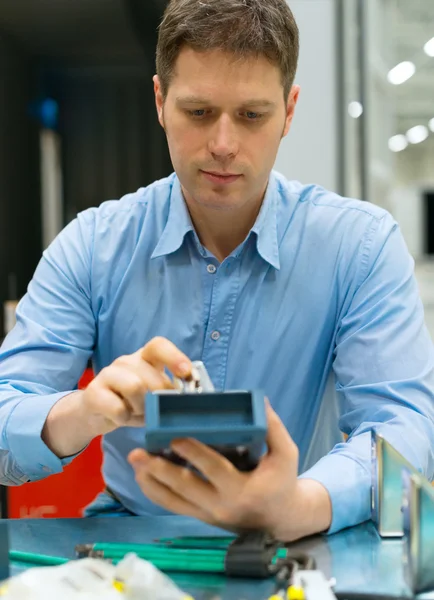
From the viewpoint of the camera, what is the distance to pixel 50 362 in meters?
1.27

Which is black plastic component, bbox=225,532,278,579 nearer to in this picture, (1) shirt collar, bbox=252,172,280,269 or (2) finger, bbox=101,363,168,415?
(2) finger, bbox=101,363,168,415

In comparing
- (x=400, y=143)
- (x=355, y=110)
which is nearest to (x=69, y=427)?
(x=355, y=110)

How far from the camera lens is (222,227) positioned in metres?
1.38

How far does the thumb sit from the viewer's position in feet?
2.61

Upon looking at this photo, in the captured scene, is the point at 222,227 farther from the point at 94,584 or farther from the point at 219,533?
the point at 94,584

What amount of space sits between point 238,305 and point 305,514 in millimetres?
493

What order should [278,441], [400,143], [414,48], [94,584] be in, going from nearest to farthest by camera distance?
1. [94,584]
2. [278,441]
3. [414,48]
4. [400,143]

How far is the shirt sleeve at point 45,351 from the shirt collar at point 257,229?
14 centimetres

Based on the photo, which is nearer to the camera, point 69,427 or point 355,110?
point 69,427

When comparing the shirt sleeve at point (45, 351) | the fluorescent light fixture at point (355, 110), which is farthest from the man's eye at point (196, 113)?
the fluorescent light fixture at point (355, 110)

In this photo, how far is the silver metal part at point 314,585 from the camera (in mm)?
692

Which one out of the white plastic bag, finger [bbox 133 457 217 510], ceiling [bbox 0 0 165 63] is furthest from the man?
ceiling [bbox 0 0 165 63]

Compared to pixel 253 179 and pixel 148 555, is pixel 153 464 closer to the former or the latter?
pixel 148 555

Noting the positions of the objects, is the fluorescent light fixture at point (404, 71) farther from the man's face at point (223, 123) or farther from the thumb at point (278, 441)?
the thumb at point (278, 441)
